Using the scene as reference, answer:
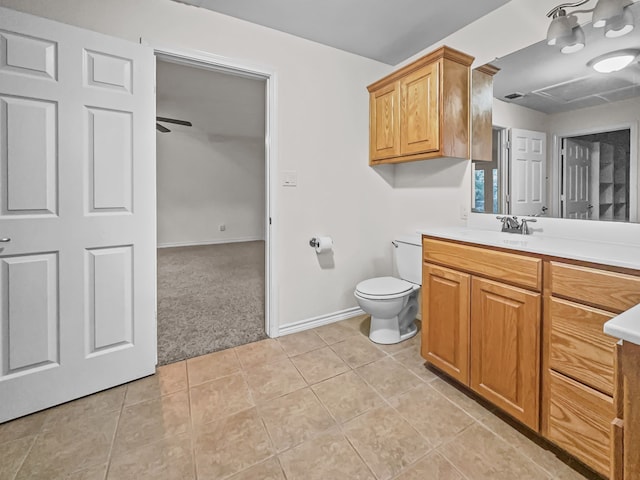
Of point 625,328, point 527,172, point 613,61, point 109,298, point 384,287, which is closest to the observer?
point 625,328

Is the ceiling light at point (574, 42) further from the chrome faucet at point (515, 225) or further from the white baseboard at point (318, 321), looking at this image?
the white baseboard at point (318, 321)

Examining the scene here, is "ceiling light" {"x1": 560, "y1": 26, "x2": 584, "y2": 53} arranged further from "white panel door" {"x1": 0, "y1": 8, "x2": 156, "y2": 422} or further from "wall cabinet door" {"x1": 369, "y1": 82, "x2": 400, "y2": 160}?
"white panel door" {"x1": 0, "y1": 8, "x2": 156, "y2": 422}

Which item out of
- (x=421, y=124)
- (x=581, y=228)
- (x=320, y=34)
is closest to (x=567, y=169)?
(x=581, y=228)

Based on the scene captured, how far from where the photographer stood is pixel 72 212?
5.29ft

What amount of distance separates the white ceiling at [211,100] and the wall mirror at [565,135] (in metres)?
2.08

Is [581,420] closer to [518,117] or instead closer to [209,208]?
[518,117]

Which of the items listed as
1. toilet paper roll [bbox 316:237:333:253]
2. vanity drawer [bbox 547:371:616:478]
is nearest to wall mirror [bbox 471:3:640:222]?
vanity drawer [bbox 547:371:616:478]

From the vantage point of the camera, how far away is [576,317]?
1.18 metres

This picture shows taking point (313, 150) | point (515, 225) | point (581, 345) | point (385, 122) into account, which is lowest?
point (581, 345)

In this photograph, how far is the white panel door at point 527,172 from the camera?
1.78 metres

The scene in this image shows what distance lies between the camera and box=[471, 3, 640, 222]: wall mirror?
4.81 feet

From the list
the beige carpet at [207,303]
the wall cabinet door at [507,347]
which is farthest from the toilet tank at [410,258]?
the beige carpet at [207,303]

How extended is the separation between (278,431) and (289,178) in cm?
170

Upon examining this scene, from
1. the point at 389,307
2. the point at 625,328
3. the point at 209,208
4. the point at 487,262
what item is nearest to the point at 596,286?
the point at 487,262
